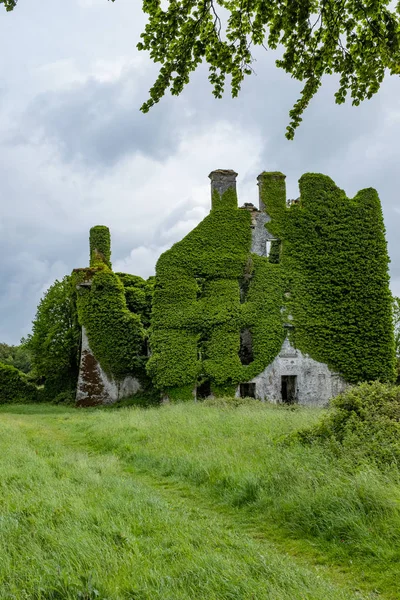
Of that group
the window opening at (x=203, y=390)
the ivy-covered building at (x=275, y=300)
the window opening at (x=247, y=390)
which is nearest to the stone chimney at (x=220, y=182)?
the ivy-covered building at (x=275, y=300)

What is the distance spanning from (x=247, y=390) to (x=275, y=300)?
5.57 metres

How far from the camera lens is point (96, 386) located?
30.3m

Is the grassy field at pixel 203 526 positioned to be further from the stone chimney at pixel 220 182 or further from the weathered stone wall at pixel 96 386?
the stone chimney at pixel 220 182

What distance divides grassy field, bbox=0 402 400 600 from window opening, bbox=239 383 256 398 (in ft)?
58.3

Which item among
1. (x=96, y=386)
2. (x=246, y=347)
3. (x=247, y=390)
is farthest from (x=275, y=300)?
(x=96, y=386)

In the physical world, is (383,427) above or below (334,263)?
below

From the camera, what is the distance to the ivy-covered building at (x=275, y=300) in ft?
88.2

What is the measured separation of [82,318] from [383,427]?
82.6ft

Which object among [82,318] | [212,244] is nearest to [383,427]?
→ [212,244]

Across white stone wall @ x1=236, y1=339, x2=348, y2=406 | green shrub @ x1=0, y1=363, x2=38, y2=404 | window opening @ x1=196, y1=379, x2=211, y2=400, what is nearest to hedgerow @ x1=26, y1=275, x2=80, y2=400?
green shrub @ x1=0, y1=363, x2=38, y2=404

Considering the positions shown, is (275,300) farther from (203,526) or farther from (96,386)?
(203,526)

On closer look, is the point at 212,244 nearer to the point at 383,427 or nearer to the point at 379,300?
the point at 379,300

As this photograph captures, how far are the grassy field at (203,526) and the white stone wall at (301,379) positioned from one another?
16.3 metres

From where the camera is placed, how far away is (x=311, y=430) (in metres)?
9.57
